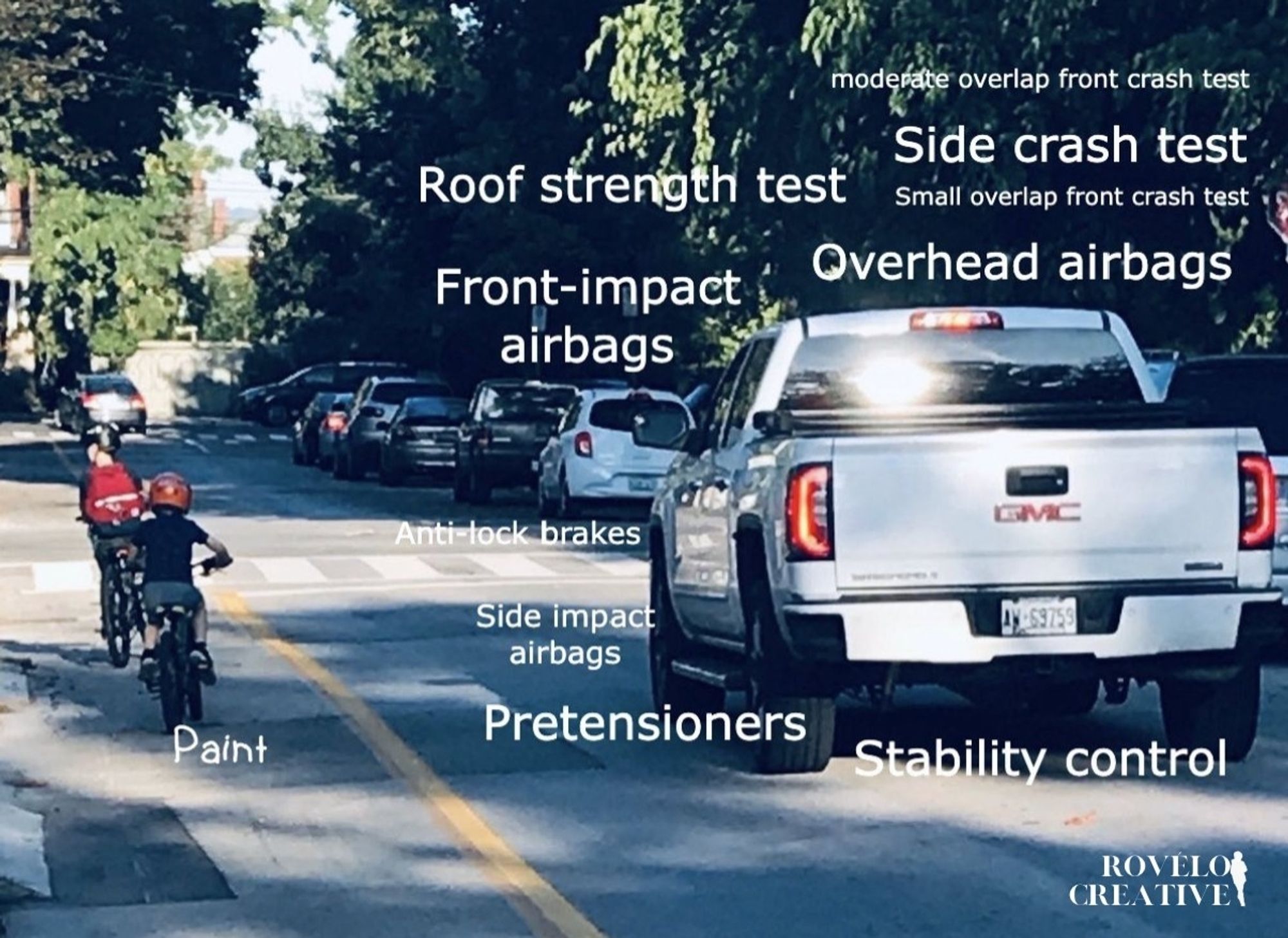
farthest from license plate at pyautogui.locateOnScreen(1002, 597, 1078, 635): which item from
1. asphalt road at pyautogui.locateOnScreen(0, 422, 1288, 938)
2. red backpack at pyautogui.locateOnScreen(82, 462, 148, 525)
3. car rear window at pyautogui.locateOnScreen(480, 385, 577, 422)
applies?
car rear window at pyautogui.locateOnScreen(480, 385, 577, 422)

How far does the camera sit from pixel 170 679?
15531 millimetres

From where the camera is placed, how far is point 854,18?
28188 mm

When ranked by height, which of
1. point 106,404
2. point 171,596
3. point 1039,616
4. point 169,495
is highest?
point 169,495

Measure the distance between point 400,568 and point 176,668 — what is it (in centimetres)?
1217

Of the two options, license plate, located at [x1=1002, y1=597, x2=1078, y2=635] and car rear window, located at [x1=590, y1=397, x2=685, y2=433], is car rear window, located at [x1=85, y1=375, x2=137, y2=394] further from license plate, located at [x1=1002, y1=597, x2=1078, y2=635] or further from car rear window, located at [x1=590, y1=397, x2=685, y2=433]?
license plate, located at [x1=1002, y1=597, x2=1078, y2=635]

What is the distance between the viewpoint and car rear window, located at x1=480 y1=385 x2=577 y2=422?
39469 mm

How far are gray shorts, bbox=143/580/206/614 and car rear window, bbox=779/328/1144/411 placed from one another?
10.8ft

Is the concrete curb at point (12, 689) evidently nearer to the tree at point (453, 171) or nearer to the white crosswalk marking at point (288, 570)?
the white crosswalk marking at point (288, 570)

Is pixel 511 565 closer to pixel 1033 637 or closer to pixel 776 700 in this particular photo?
pixel 776 700

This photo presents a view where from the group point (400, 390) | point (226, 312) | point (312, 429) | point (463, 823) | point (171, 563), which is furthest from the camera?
point (226, 312)

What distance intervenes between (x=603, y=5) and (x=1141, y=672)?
3436 cm

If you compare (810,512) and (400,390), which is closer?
(810,512)

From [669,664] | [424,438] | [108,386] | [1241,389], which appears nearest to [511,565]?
[1241,389]

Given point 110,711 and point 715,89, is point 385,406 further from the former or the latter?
point 110,711
